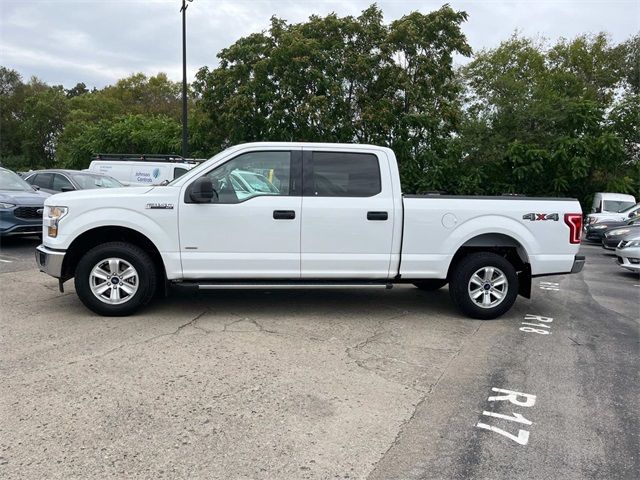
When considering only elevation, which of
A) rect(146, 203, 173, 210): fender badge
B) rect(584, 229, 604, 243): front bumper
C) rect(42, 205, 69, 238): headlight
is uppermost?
rect(146, 203, 173, 210): fender badge

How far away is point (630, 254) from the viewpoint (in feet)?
34.1

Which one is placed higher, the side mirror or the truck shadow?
the side mirror

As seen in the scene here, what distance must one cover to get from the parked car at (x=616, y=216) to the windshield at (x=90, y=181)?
15.1 m

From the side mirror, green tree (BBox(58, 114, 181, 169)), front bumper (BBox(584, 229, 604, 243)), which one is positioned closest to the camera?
the side mirror

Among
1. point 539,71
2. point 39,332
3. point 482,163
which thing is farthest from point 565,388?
point 539,71

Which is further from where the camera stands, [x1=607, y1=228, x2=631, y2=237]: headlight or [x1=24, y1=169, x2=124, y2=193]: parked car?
[x1=607, y1=228, x2=631, y2=237]: headlight

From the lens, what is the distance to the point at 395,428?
3.55 m

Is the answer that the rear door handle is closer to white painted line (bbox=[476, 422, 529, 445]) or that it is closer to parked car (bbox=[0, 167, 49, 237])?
white painted line (bbox=[476, 422, 529, 445])

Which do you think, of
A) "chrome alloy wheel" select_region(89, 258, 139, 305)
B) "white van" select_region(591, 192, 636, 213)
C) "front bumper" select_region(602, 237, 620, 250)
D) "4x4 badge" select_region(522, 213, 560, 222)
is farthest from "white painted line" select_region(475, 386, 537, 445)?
"white van" select_region(591, 192, 636, 213)

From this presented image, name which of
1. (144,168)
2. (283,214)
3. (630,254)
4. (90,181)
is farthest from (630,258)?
(144,168)

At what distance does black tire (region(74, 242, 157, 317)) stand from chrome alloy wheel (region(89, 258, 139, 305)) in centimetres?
2

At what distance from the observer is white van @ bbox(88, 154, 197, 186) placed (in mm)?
17031

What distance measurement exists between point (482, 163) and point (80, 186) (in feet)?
59.1

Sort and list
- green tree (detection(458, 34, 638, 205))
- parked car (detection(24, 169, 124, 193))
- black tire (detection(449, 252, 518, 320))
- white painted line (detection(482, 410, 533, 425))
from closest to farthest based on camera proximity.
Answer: white painted line (detection(482, 410, 533, 425)) → black tire (detection(449, 252, 518, 320)) → parked car (detection(24, 169, 124, 193)) → green tree (detection(458, 34, 638, 205))
